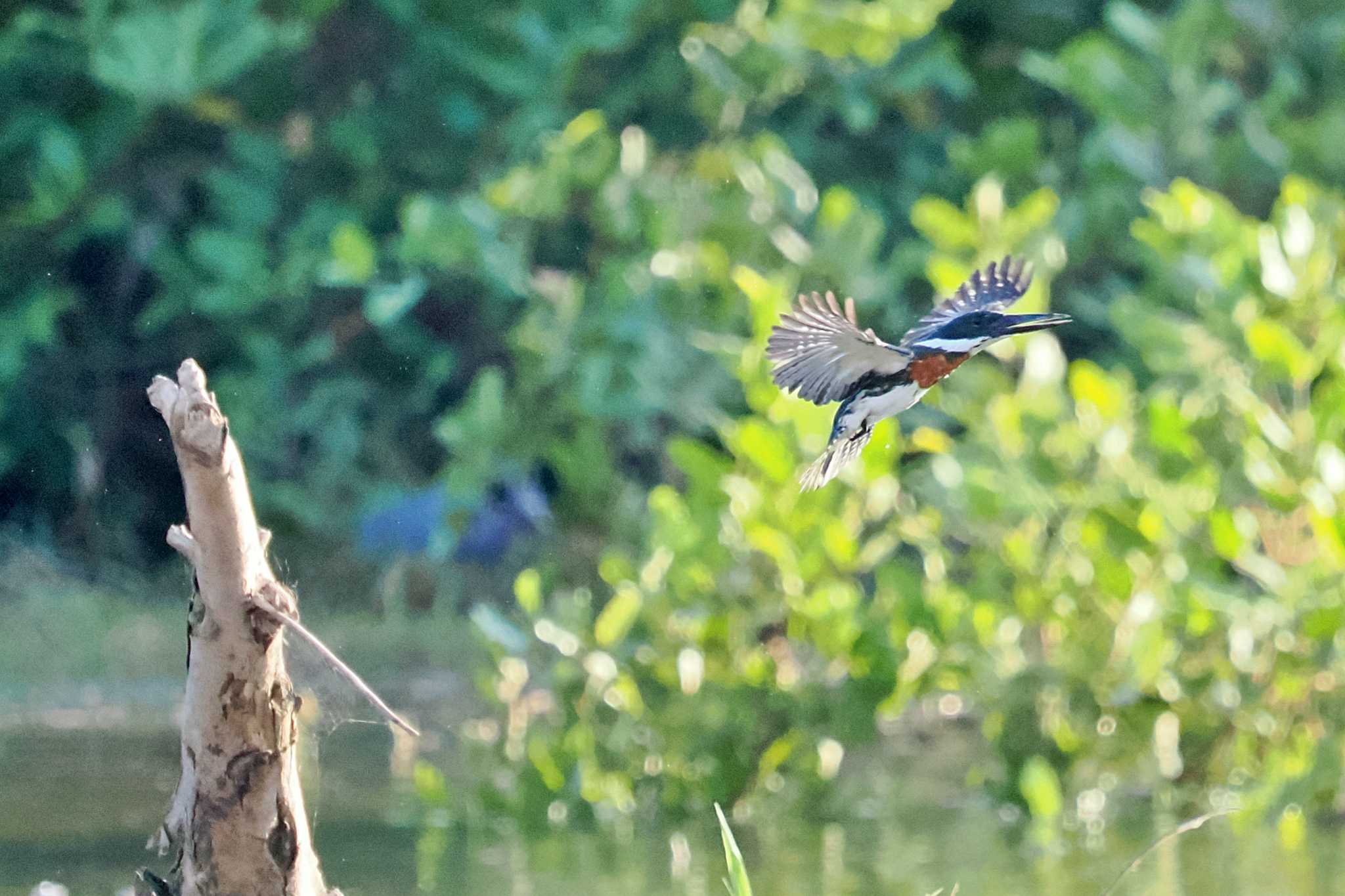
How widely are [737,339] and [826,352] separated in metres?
2.29

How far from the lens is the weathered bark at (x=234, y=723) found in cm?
198

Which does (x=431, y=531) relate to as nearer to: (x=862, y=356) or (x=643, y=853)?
(x=643, y=853)

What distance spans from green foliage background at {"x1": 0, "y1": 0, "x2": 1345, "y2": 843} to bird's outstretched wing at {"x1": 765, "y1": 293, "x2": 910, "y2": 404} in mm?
1575

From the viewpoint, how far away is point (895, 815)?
4.08m

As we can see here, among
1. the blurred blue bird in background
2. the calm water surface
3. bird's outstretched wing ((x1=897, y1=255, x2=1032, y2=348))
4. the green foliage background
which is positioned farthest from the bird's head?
the blurred blue bird in background

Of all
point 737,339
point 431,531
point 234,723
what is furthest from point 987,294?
point 431,531

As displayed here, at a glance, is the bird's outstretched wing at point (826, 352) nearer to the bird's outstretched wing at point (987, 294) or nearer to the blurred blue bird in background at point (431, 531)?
the bird's outstretched wing at point (987, 294)

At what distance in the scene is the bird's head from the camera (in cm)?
205

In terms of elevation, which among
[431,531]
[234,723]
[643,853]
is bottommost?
[643,853]

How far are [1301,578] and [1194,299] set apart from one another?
91 cm

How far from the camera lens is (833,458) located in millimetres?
2209

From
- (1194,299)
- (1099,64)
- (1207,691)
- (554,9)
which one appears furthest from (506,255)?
(1207,691)

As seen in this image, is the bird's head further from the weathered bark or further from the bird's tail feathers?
the weathered bark

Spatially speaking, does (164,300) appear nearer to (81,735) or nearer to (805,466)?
(81,735)
